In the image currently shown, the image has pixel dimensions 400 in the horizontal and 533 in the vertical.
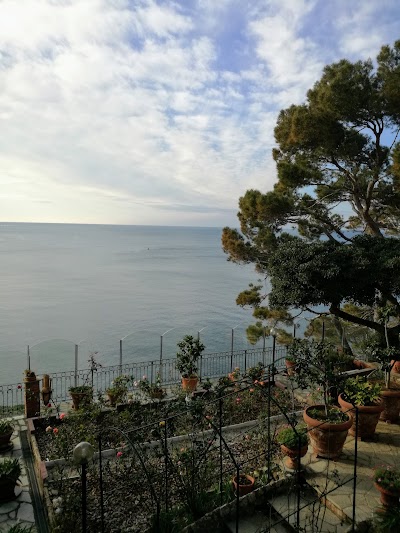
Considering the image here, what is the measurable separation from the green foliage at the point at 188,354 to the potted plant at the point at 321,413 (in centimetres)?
330

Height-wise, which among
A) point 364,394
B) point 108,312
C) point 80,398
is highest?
point 364,394

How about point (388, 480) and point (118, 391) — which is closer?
point (388, 480)

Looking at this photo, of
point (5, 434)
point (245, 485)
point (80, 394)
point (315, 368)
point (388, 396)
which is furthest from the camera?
point (80, 394)

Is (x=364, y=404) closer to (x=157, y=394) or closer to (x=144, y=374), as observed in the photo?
(x=157, y=394)

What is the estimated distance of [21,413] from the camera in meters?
8.84

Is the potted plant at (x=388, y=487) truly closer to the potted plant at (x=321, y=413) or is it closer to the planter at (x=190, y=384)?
the potted plant at (x=321, y=413)

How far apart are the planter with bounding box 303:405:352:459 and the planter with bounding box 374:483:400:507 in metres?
0.94

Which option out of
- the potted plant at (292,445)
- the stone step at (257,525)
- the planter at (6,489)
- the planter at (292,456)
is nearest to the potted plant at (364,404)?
the potted plant at (292,445)

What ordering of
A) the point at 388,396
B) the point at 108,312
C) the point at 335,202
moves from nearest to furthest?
the point at 388,396 < the point at 335,202 < the point at 108,312

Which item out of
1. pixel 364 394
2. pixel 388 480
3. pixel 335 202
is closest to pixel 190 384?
pixel 364 394

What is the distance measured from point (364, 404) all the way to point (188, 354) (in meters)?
4.41

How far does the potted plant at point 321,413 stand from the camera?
567 centimetres

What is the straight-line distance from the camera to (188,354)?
32.1 feet

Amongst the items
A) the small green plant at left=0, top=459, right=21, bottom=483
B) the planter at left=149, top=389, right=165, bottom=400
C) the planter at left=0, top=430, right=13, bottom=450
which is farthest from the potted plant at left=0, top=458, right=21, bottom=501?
the planter at left=149, top=389, right=165, bottom=400
